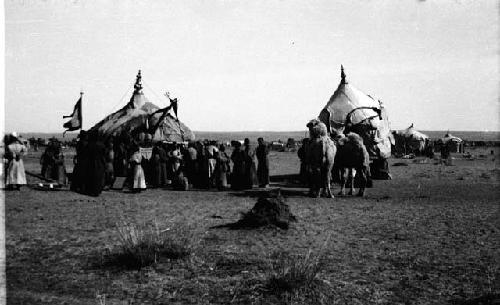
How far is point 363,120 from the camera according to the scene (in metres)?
15.4

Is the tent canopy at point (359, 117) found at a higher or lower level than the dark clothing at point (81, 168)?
higher

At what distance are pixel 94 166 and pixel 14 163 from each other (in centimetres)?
352

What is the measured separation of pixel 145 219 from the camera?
350 inches

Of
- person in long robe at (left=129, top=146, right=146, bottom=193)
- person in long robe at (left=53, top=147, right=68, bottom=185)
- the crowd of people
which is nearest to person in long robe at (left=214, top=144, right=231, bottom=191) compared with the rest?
the crowd of people

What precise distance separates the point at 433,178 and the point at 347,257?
1325cm

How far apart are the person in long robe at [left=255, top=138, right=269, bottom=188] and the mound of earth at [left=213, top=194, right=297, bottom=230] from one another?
660 cm

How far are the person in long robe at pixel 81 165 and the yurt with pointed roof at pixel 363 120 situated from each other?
7805 millimetres

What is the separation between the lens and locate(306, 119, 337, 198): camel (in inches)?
464

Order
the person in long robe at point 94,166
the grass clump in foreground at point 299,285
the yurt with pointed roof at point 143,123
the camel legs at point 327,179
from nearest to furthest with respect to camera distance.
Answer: the grass clump in foreground at point 299,285 → the person in long robe at point 94,166 → the camel legs at point 327,179 → the yurt with pointed roof at point 143,123

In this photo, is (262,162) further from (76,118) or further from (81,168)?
(76,118)

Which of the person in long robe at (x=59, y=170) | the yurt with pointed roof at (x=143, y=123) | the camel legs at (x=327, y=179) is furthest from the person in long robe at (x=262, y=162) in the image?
the person in long robe at (x=59, y=170)

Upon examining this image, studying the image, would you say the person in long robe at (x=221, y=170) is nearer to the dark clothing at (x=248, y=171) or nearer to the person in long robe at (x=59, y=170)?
the dark clothing at (x=248, y=171)

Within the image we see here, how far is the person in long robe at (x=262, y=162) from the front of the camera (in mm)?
14898

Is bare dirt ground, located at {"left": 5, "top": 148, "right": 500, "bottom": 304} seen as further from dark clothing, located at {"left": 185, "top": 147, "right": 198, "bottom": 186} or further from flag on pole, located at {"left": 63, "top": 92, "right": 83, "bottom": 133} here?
flag on pole, located at {"left": 63, "top": 92, "right": 83, "bottom": 133}
